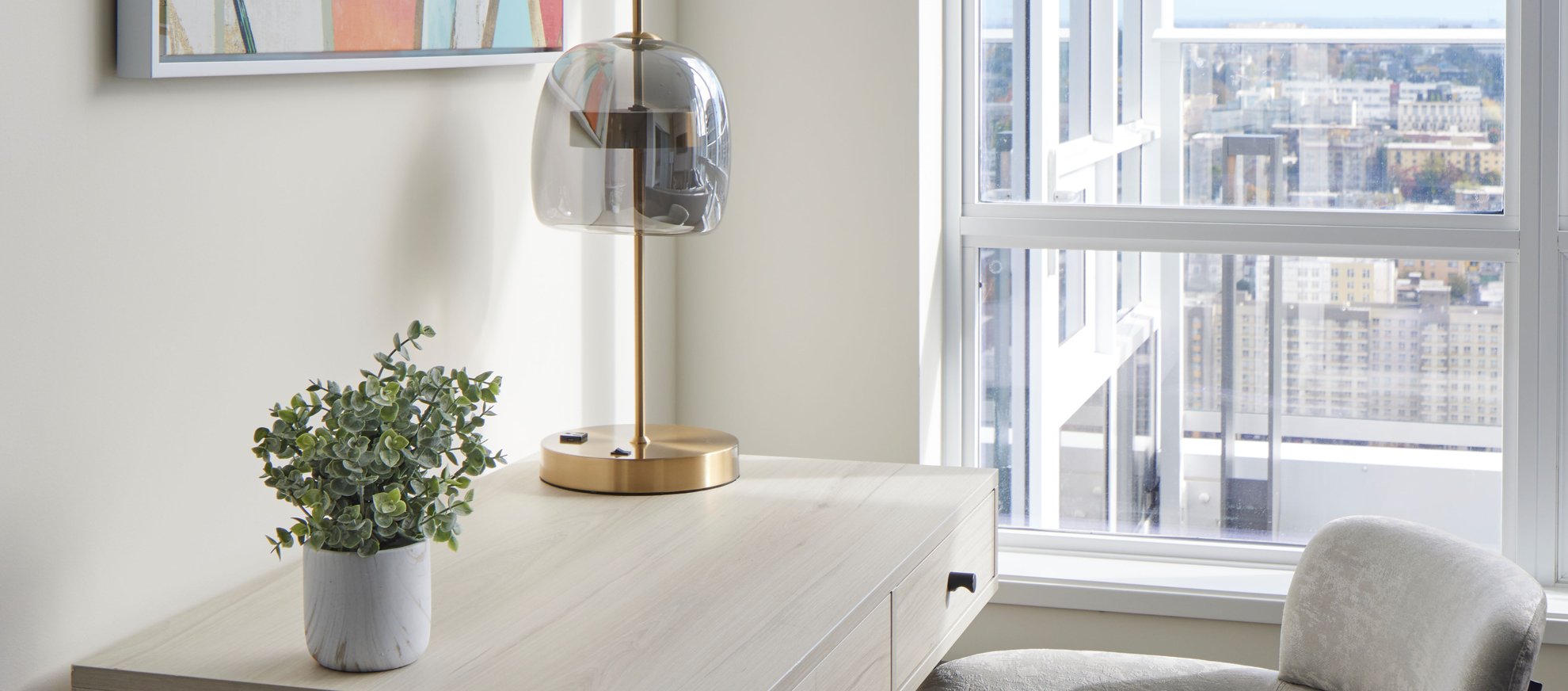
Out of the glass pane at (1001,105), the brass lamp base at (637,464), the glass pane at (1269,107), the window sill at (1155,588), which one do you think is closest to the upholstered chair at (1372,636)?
the window sill at (1155,588)

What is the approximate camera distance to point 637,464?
1.62m

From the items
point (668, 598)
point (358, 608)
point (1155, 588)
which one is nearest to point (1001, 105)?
point (1155, 588)

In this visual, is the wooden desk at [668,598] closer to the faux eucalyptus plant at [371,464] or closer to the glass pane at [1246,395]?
the faux eucalyptus plant at [371,464]

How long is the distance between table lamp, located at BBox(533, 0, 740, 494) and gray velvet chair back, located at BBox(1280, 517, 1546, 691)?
0.77 metres

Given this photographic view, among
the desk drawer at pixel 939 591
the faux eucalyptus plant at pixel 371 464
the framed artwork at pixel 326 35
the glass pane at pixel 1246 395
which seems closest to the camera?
the faux eucalyptus plant at pixel 371 464

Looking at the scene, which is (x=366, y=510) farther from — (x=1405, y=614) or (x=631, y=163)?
(x=1405, y=614)

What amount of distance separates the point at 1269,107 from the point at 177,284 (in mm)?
1767

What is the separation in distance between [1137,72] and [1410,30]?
0.42m

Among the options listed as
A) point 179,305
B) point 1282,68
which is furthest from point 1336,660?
point 179,305

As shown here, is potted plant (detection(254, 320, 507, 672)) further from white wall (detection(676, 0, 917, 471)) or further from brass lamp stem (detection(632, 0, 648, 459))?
white wall (detection(676, 0, 917, 471))

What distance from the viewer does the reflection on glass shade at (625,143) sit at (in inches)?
63.1

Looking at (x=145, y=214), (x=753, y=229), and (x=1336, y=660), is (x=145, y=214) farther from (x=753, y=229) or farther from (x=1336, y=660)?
(x=1336, y=660)

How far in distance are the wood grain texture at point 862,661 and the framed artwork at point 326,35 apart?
0.72 metres

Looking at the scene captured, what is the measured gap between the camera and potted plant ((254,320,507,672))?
104 centimetres
